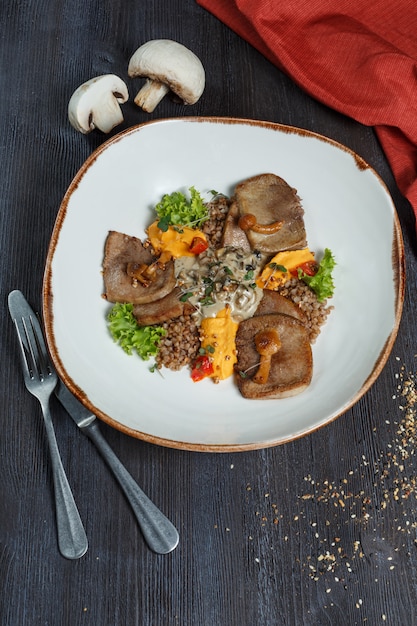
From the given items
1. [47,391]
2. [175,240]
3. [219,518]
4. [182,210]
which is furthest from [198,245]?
[219,518]

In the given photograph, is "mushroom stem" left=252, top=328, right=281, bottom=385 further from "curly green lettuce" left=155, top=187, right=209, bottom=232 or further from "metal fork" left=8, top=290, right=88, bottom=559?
"metal fork" left=8, top=290, right=88, bottom=559

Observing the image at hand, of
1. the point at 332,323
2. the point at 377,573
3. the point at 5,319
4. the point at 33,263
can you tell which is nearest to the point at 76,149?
Result: the point at 33,263

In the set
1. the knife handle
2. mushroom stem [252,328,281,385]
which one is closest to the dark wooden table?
the knife handle

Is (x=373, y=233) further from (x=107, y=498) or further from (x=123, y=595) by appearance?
(x=123, y=595)

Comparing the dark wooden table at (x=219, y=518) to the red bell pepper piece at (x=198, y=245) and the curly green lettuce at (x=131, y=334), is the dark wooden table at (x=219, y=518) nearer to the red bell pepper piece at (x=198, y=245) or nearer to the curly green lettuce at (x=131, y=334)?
the curly green lettuce at (x=131, y=334)

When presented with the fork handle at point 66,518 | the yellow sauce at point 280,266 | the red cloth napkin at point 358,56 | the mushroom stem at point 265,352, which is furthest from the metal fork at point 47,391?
the red cloth napkin at point 358,56
